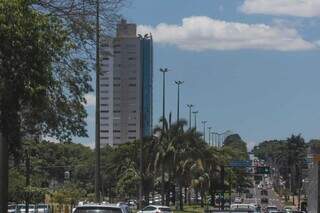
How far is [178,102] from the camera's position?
92.6m

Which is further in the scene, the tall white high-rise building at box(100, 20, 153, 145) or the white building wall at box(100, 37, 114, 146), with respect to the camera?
the tall white high-rise building at box(100, 20, 153, 145)

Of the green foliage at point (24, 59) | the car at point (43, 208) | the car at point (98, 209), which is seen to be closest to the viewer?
the green foliage at point (24, 59)

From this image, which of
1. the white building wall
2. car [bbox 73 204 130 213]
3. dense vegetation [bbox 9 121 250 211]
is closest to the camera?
car [bbox 73 204 130 213]

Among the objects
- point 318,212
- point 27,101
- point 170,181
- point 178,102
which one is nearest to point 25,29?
point 27,101

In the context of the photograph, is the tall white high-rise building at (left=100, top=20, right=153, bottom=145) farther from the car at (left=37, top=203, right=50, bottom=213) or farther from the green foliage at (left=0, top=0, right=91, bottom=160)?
the car at (left=37, top=203, right=50, bottom=213)

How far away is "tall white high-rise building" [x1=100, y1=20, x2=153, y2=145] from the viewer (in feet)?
108

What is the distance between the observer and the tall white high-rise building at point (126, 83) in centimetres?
3285

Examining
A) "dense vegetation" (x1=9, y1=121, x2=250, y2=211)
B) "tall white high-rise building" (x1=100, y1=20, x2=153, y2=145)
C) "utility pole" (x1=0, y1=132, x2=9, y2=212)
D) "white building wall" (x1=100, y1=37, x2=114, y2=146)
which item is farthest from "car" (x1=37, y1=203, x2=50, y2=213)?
"utility pole" (x1=0, y1=132, x2=9, y2=212)

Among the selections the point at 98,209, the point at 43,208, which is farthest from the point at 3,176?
the point at 43,208

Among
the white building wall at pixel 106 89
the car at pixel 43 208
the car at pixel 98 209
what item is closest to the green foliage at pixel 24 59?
the car at pixel 98 209

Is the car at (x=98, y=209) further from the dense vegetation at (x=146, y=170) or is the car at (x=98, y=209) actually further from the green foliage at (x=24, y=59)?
the dense vegetation at (x=146, y=170)

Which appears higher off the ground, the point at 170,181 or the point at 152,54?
the point at 152,54

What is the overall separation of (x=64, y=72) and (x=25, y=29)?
200 inches

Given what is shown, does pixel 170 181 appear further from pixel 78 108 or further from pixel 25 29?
pixel 25 29
